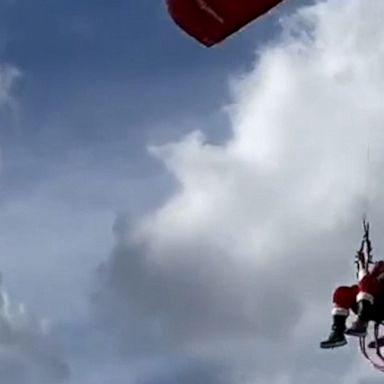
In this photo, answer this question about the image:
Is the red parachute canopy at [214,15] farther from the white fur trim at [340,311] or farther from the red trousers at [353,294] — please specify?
the white fur trim at [340,311]

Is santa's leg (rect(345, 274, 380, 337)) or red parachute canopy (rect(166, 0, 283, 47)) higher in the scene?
red parachute canopy (rect(166, 0, 283, 47))

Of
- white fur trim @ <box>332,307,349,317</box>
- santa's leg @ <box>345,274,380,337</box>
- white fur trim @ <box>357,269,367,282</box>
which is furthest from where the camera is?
white fur trim @ <box>332,307,349,317</box>

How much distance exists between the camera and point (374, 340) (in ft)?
105

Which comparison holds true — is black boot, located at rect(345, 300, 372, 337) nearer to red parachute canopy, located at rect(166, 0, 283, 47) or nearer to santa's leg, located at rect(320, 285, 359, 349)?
santa's leg, located at rect(320, 285, 359, 349)

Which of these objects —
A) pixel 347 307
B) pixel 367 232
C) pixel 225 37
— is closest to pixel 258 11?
pixel 225 37

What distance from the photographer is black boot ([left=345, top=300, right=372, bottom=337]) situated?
103ft

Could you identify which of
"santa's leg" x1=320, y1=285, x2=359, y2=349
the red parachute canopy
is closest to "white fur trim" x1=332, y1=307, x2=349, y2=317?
"santa's leg" x1=320, y1=285, x2=359, y2=349

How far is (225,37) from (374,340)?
423 inches

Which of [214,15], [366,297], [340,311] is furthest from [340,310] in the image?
[214,15]

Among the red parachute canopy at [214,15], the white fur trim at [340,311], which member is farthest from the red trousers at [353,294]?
the red parachute canopy at [214,15]

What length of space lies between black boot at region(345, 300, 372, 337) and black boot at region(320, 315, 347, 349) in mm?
262

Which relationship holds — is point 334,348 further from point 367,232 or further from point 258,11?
point 258,11

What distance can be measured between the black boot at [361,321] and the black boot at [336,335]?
0.26 metres

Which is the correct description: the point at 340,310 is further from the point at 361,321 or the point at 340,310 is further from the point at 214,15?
the point at 214,15
